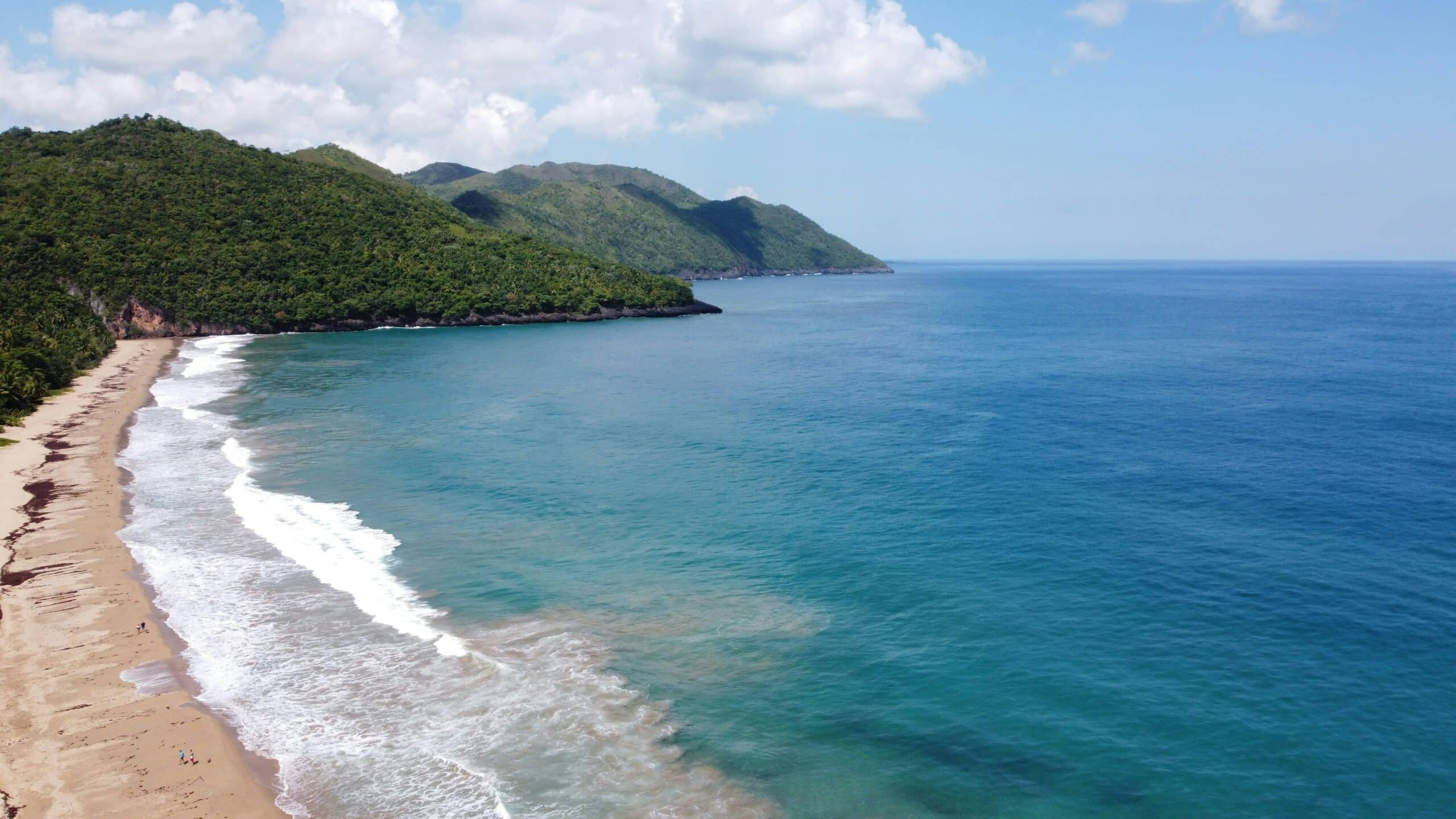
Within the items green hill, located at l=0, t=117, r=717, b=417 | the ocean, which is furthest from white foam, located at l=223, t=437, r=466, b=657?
green hill, located at l=0, t=117, r=717, b=417

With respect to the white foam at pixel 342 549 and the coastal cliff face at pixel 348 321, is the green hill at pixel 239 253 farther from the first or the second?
the white foam at pixel 342 549

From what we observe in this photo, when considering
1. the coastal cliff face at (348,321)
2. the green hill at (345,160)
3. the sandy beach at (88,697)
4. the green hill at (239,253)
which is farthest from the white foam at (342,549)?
the green hill at (345,160)

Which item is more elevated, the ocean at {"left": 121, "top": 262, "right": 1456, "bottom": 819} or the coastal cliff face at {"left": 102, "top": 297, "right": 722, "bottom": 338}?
the coastal cliff face at {"left": 102, "top": 297, "right": 722, "bottom": 338}

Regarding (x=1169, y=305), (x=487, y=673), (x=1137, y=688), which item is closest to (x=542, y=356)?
(x=487, y=673)

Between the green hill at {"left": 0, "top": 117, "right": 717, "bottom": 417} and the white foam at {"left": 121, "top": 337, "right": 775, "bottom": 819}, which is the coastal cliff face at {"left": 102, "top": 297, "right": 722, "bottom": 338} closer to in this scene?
the green hill at {"left": 0, "top": 117, "right": 717, "bottom": 417}

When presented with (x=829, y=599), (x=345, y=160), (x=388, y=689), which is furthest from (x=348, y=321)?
(x=829, y=599)
